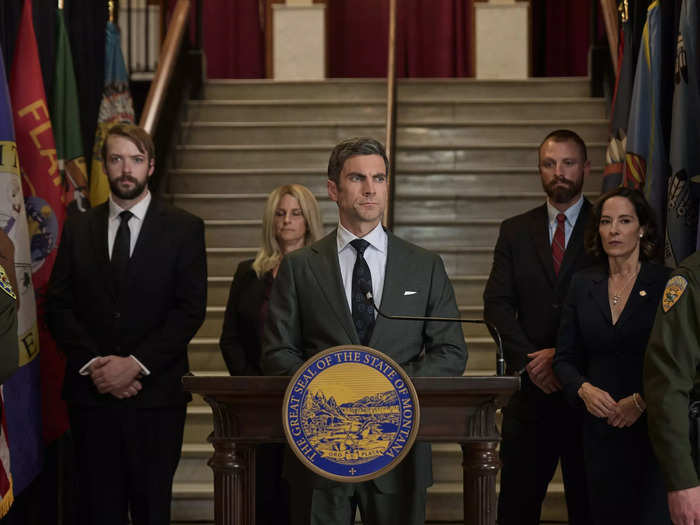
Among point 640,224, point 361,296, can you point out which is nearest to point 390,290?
point 361,296

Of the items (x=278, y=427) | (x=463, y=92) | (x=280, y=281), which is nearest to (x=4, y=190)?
(x=280, y=281)

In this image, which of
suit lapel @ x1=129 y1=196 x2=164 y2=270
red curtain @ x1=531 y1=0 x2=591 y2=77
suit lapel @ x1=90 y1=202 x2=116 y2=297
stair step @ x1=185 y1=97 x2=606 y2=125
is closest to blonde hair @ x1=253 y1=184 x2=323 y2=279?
suit lapel @ x1=129 y1=196 x2=164 y2=270

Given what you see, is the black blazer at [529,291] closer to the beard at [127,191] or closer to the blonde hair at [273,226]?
the blonde hair at [273,226]

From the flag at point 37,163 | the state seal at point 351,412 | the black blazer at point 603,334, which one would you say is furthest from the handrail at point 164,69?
the state seal at point 351,412

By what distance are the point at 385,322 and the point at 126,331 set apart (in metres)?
1.26

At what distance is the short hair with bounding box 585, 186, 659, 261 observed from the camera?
10.3ft

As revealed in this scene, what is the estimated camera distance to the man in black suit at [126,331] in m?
3.31

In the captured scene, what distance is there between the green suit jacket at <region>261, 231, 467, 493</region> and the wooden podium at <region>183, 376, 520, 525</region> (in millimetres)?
133

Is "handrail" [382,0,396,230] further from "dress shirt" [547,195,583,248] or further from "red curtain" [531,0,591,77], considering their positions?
"red curtain" [531,0,591,77]

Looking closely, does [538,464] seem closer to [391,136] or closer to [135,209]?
[135,209]

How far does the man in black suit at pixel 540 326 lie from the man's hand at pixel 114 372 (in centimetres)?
121

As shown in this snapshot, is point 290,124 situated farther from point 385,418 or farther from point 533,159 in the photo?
point 385,418

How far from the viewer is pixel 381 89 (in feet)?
23.9

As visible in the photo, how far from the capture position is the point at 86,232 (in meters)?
3.45
